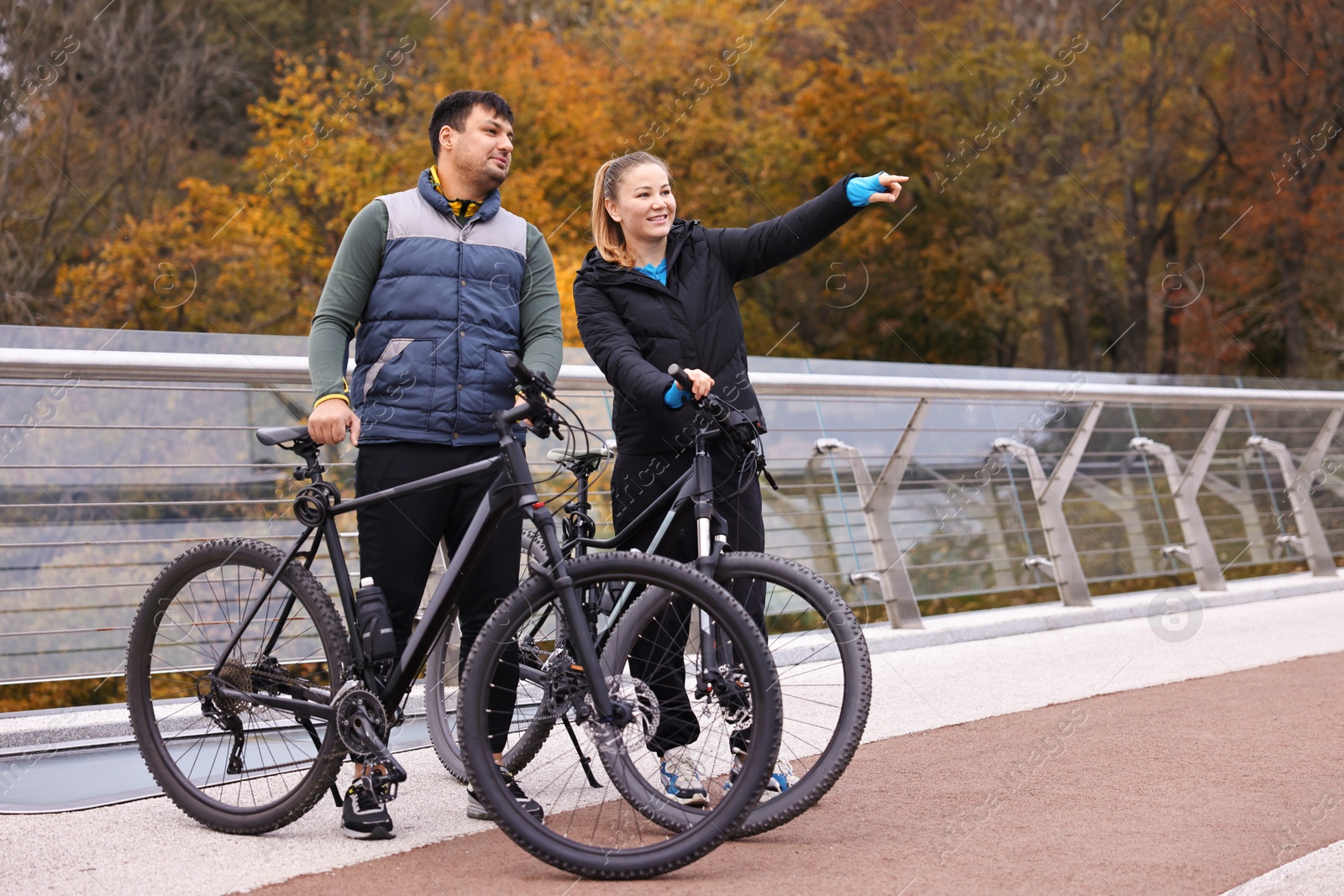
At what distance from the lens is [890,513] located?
7.19m

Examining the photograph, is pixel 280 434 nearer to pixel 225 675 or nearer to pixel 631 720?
pixel 225 675

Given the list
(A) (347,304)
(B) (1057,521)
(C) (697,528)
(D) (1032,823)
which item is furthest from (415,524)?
(B) (1057,521)

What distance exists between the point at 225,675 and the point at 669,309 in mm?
1567

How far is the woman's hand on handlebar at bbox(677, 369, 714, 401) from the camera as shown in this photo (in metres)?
3.54

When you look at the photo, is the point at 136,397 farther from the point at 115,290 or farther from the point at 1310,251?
the point at 1310,251

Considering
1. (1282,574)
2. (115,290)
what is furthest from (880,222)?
(1282,574)

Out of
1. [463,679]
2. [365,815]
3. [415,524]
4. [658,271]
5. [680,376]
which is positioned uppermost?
[658,271]

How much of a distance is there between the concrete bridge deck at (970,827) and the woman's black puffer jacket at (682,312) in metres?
1.16

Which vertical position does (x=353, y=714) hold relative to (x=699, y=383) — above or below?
below

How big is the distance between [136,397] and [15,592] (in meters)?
0.82

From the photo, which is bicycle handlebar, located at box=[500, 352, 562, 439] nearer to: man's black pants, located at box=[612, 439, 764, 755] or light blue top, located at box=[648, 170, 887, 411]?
light blue top, located at box=[648, 170, 887, 411]

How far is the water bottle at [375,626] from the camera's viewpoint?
360cm

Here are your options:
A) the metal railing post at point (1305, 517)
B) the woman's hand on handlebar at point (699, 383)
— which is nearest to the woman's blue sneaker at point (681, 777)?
the woman's hand on handlebar at point (699, 383)

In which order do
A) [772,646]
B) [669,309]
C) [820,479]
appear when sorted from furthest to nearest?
[820,479] → [669,309] → [772,646]
